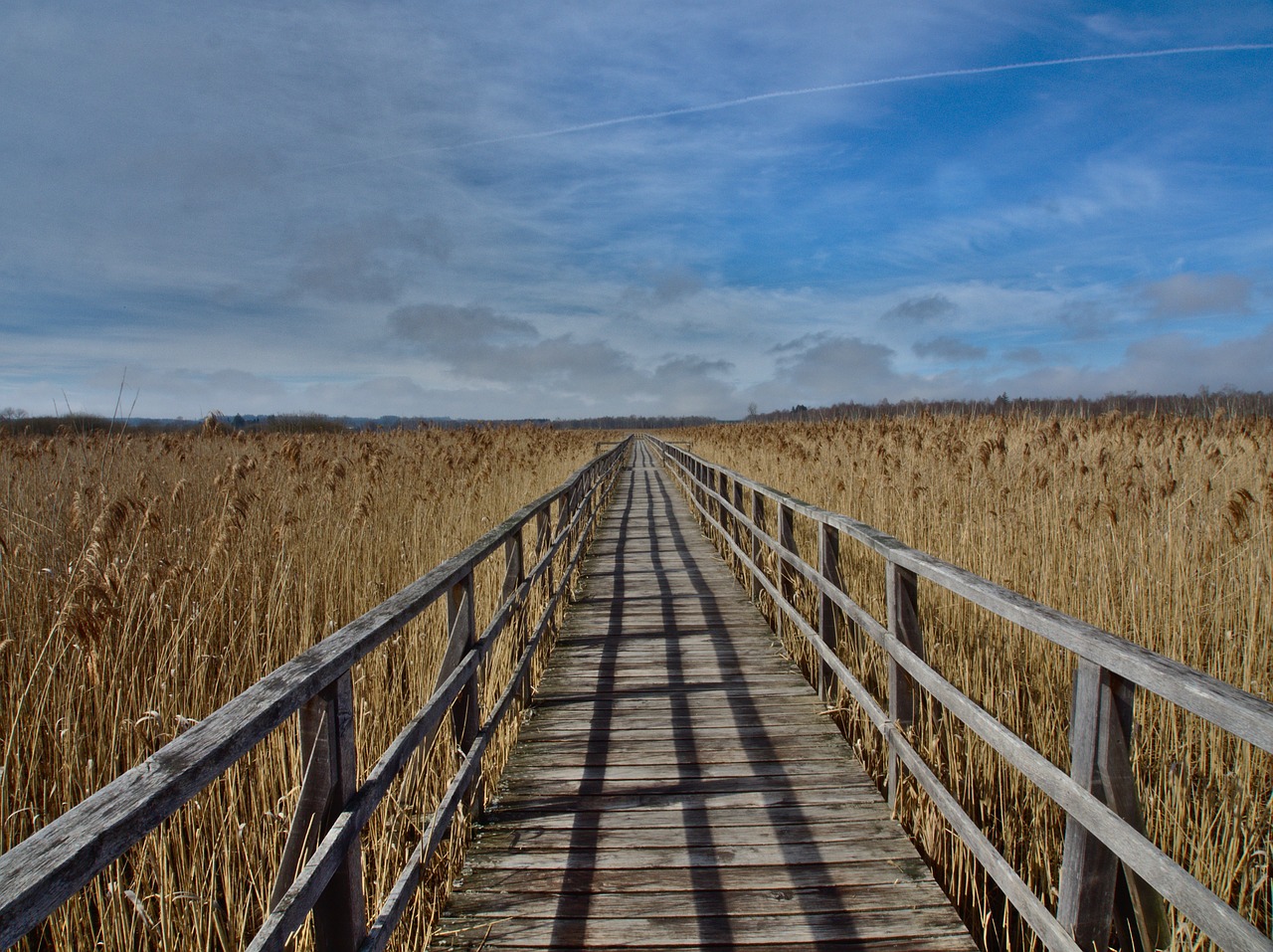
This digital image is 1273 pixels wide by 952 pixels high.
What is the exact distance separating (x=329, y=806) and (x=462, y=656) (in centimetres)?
130

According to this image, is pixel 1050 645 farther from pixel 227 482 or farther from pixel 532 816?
pixel 227 482

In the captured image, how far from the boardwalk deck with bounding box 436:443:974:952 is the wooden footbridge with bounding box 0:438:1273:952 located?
0.01m

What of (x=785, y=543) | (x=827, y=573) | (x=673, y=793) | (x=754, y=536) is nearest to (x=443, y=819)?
(x=673, y=793)

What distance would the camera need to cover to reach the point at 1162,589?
156 inches

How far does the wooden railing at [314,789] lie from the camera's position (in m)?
0.94

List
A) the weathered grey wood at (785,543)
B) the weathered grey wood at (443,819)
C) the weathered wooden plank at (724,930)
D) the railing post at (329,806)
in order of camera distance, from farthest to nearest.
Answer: the weathered grey wood at (785,543) < the weathered wooden plank at (724,930) < the weathered grey wood at (443,819) < the railing post at (329,806)

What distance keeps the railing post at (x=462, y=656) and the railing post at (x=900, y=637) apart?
6.05 feet

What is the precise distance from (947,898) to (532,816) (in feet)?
5.74

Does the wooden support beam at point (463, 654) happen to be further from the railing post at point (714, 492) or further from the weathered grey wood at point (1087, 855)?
the railing post at point (714, 492)

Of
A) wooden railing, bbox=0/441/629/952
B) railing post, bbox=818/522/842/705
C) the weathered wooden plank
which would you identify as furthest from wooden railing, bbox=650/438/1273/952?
wooden railing, bbox=0/441/629/952

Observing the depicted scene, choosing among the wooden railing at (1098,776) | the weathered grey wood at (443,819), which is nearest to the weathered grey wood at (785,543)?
the weathered grey wood at (443,819)

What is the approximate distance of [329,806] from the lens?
1.71 meters

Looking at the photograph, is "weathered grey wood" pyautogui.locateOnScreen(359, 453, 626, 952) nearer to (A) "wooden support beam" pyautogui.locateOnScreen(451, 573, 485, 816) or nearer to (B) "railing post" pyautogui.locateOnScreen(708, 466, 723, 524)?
(A) "wooden support beam" pyautogui.locateOnScreen(451, 573, 485, 816)

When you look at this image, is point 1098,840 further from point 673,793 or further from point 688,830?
point 673,793
